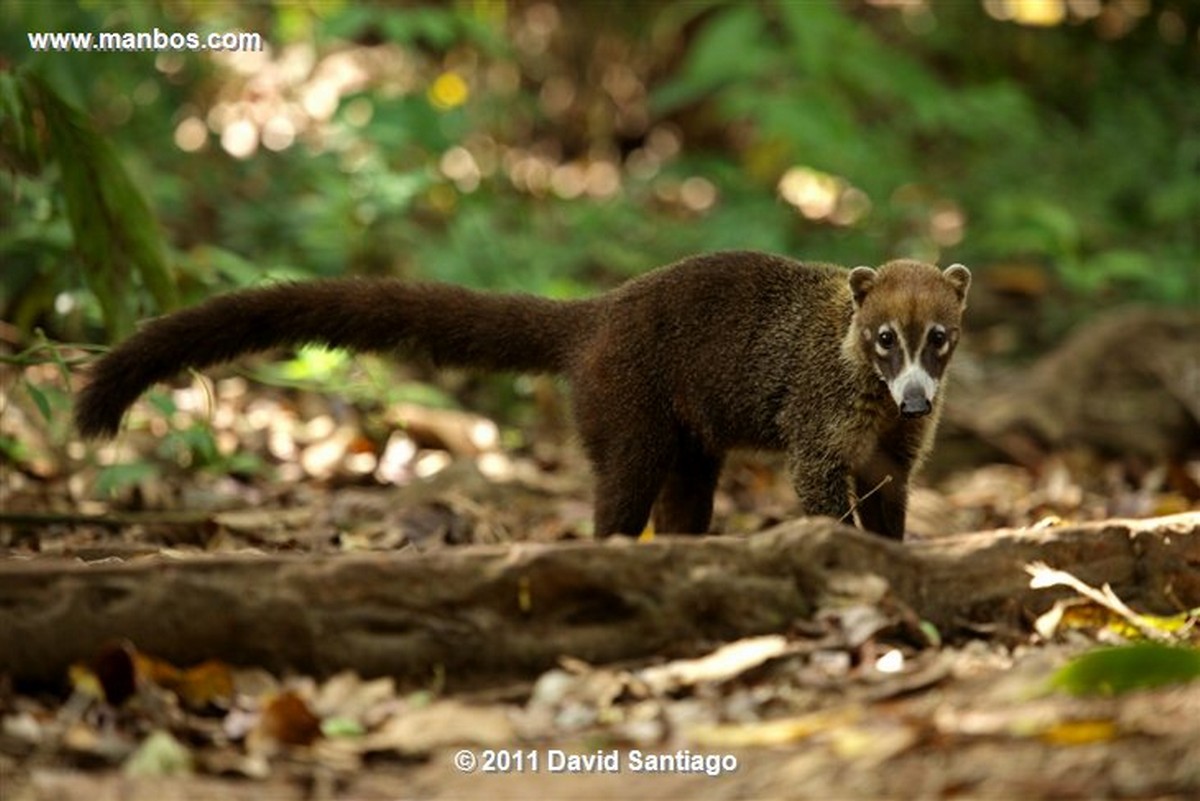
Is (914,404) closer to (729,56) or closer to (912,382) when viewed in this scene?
(912,382)

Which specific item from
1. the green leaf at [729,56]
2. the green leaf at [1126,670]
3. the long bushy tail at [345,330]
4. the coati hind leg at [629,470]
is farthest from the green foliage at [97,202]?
the green leaf at [729,56]

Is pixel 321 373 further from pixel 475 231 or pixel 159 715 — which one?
pixel 159 715

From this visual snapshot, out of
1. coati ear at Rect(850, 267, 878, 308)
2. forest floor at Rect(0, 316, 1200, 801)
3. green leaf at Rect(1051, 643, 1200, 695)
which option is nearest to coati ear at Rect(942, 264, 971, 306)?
coati ear at Rect(850, 267, 878, 308)

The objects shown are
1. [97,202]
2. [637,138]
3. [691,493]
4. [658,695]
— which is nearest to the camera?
[658,695]

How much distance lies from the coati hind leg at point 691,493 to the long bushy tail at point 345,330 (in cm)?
56

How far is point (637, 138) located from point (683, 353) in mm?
7249

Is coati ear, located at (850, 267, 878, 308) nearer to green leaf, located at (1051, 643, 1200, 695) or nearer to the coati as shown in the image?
the coati

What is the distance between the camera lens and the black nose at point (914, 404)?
491 centimetres

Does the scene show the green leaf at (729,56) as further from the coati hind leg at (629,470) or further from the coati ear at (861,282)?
the coati hind leg at (629,470)

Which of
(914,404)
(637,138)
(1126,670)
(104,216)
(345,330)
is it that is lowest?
(1126,670)

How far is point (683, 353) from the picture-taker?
547cm

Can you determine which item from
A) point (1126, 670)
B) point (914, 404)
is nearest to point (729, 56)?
point (914, 404)

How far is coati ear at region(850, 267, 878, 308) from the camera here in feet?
17.7

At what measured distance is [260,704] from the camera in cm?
350
